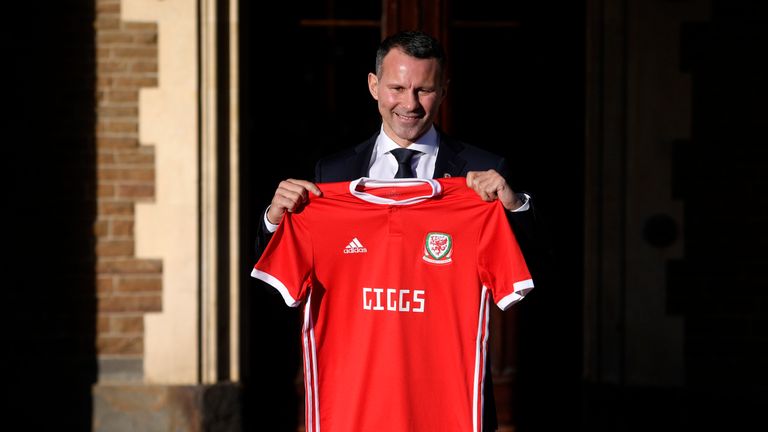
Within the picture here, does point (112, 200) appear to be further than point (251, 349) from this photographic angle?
No

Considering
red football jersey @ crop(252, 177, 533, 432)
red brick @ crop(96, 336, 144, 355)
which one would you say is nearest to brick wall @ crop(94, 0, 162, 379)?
red brick @ crop(96, 336, 144, 355)

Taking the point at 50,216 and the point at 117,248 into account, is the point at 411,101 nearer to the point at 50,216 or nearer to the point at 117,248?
the point at 117,248

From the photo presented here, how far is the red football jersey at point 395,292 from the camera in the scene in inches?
129

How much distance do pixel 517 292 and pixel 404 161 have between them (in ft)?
2.11

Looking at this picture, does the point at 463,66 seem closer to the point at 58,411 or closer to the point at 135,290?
the point at 135,290

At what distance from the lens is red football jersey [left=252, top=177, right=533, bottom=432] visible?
10.8 ft

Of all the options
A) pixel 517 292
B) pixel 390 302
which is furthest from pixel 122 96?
pixel 517 292

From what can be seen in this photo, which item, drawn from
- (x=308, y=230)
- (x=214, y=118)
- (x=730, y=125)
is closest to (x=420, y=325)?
(x=308, y=230)

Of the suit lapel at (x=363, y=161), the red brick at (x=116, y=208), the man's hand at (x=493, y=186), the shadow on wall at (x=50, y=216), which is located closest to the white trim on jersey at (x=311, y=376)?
the suit lapel at (x=363, y=161)

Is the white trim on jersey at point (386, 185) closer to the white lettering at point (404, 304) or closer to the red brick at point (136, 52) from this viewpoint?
the white lettering at point (404, 304)

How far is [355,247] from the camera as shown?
11.2ft

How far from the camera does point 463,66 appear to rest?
566 cm

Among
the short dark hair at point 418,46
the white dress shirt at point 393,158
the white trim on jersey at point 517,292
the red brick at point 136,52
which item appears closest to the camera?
the short dark hair at point 418,46

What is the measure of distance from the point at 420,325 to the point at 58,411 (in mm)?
2951
